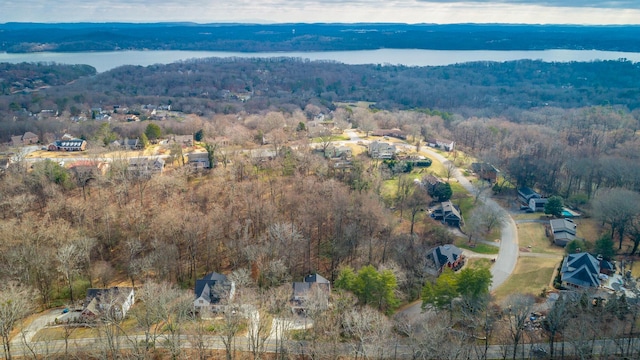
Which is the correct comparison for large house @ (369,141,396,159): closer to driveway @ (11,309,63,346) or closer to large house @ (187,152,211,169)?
large house @ (187,152,211,169)

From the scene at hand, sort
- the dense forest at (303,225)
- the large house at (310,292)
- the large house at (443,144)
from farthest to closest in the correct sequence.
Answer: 1. the large house at (443,144)
2. the large house at (310,292)
3. the dense forest at (303,225)

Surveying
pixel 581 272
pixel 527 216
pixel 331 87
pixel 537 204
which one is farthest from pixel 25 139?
pixel 331 87

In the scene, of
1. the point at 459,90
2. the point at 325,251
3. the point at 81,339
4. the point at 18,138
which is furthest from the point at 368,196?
the point at 459,90

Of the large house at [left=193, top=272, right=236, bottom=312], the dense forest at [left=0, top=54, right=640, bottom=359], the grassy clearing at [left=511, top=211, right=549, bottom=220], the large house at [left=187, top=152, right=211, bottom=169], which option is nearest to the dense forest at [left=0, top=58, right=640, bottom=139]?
the dense forest at [left=0, top=54, right=640, bottom=359]

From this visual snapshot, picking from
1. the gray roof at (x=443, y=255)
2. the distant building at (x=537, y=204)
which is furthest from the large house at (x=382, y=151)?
the gray roof at (x=443, y=255)

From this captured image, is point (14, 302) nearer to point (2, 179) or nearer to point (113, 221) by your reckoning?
point (113, 221)

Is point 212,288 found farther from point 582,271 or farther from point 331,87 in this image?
point 331,87

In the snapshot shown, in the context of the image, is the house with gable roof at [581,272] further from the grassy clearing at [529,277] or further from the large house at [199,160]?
the large house at [199,160]
